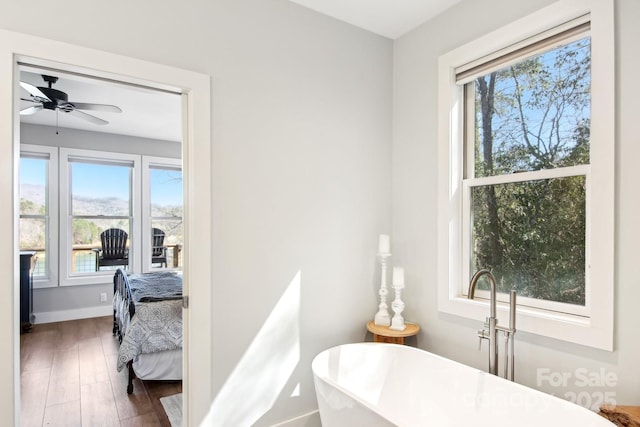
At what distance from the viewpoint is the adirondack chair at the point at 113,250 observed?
530cm

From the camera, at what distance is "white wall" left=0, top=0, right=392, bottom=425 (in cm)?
186

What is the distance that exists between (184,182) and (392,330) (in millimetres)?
1518

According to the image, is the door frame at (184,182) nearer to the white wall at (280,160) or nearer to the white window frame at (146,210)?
the white wall at (280,160)

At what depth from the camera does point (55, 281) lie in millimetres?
4953

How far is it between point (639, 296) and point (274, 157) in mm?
1820

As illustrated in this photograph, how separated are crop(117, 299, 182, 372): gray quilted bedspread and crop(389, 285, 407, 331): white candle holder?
5.72 ft

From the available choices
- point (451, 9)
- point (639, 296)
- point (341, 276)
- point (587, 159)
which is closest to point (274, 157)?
point (341, 276)

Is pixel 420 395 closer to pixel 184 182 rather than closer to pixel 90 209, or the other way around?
pixel 184 182

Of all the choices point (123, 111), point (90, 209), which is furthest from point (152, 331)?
point (90, 209)

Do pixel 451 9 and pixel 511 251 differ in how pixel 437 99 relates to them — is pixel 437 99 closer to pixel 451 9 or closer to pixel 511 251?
pixel 451 9

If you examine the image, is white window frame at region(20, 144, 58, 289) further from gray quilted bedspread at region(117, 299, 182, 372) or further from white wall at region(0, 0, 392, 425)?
white wall at region(0, 0, 392, 425)

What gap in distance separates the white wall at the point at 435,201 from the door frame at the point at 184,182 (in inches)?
52.5

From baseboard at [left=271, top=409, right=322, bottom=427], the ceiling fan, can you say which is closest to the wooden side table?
baseboard at [left=271, top=409, right=322, bottom=427]

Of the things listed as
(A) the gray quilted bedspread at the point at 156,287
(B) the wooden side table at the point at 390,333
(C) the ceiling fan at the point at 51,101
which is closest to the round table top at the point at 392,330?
(B) the wooden side table at the point at 390,333
